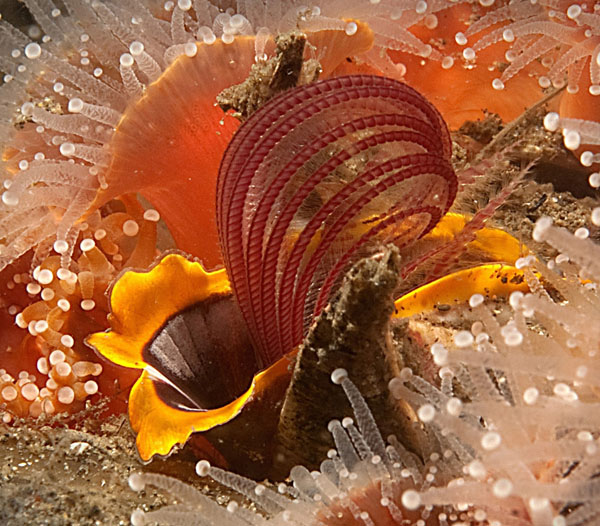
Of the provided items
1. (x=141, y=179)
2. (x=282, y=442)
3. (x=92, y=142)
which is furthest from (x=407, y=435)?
(x=92, y=142)

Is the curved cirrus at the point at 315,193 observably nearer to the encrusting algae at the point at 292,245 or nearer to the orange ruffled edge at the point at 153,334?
the encrusting algae at the point at 292,245

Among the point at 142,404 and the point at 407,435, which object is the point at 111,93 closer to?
the point at 142,404

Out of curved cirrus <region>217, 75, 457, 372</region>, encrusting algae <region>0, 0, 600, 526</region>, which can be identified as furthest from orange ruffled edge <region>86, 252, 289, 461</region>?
curved cirrus <region>217, 75, 457, 372</region>

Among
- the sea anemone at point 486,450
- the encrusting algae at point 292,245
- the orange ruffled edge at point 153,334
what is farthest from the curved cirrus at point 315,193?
the sea anemone at point 486,450

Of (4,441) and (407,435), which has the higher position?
(407,435)

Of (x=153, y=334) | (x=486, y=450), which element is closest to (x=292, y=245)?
(x=153, y=334)

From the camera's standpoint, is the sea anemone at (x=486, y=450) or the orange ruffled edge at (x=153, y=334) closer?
the sea anemone at (x=486, y=450)

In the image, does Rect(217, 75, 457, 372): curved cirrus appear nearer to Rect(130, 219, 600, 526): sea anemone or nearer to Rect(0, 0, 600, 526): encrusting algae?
Rect(0, 0, 600, 526): encrusting algae
